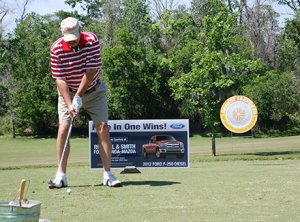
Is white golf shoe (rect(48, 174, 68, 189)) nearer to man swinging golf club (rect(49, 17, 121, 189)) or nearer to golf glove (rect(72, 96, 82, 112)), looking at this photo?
man swinging golf club (rect(49, 17, 121, 189))

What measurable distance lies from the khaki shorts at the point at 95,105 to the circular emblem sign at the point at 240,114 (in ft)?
47.7

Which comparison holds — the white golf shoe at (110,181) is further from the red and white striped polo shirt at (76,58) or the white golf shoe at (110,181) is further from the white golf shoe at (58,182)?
the red and white striped polo shirt at (76,58)

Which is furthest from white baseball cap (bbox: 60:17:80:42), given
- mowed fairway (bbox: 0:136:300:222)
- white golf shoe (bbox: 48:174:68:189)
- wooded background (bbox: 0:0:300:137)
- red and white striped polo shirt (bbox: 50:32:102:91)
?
wooded background (bbox: 0:0:300:137)

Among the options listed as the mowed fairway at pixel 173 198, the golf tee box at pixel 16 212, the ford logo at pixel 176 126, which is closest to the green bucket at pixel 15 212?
the golf tee box at pixel 16 212

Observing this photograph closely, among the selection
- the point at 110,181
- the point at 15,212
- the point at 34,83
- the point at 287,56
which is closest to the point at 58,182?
the point at 110,181

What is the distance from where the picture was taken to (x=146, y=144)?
13.1 m

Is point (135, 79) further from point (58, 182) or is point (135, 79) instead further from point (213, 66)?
point (58, 182)

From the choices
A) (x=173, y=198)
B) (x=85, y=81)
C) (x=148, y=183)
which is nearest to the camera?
(x=173, y=198)

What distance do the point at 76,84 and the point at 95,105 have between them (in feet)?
1.36

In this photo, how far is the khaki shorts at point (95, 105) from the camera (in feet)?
26.7

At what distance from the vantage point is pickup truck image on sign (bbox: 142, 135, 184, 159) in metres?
12.3

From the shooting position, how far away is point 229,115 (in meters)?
23.1

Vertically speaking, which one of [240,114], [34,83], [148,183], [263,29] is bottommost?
[148,183]

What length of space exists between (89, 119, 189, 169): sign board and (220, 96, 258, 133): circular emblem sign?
31.2 ft
